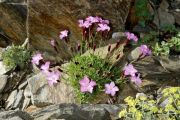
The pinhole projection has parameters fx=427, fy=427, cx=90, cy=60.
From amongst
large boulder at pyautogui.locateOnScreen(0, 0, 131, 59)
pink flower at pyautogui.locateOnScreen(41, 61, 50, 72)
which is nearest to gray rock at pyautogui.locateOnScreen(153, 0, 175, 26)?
large boulder at pyautogui.locateOnScreen(0, 0, 131, 59)

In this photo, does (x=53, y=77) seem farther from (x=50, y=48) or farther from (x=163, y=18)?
(x=163, y=18)

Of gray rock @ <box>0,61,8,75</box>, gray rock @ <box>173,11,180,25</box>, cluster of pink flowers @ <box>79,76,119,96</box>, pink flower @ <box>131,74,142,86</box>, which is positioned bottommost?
cluster of pink flowers @ <box>79,76,119,96</box>

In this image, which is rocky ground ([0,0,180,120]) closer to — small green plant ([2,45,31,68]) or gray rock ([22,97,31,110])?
gray rock ([22,97,31,110])

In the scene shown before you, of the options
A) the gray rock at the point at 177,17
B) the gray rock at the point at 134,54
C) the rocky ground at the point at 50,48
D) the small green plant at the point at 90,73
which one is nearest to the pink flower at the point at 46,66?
the small green plant at the point at 90,73

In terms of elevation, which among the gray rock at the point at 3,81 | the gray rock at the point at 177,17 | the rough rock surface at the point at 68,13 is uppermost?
the gray rock at the point at 177,17

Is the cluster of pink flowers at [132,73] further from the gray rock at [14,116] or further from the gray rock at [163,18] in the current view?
the gray rock at [163,18]
